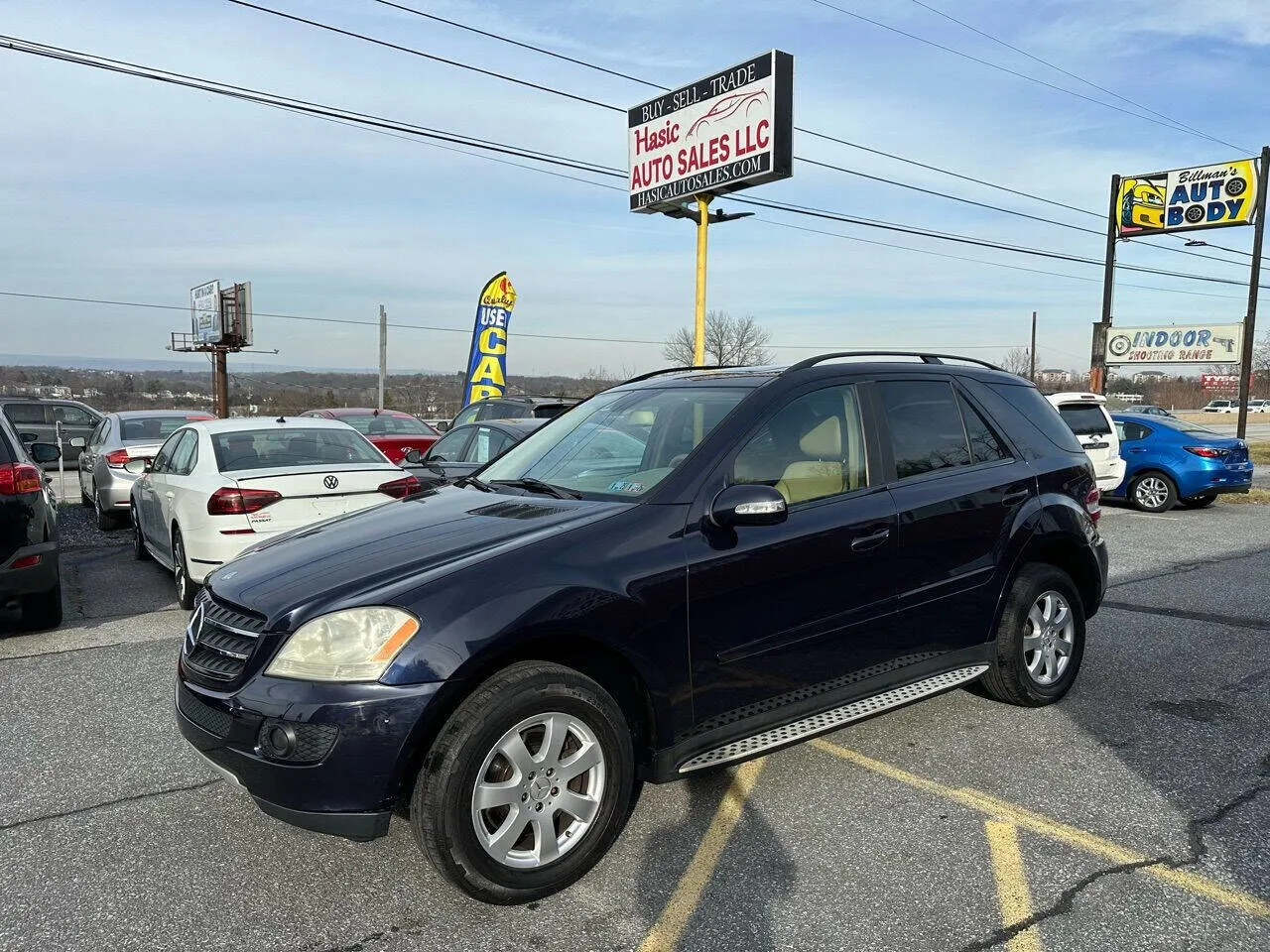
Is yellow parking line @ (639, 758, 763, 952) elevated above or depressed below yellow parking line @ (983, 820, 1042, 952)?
below

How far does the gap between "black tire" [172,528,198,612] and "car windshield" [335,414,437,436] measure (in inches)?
343

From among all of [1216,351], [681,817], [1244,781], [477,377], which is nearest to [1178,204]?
[1216,351]

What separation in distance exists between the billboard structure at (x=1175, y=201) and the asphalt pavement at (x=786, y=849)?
896 inches

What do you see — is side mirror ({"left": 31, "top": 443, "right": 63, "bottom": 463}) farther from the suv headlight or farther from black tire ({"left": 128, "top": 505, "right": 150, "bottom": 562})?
the suv headlight

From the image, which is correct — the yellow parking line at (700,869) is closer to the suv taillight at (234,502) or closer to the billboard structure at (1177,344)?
the suv taillight at (234,502)

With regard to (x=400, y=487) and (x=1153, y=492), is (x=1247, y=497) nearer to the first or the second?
(x=1153, y=492)

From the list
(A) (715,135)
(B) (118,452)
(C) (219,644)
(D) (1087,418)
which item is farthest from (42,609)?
(D) (1087,418)

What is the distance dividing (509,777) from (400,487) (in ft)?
14.6

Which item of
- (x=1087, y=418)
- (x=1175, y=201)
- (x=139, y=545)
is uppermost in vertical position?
(x=1175, y=201)

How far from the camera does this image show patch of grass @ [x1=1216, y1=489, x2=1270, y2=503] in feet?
52.2

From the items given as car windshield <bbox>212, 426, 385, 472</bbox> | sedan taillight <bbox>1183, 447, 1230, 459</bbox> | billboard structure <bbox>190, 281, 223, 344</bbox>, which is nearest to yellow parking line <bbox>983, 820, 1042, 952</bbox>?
car windshield <bbox>212, 426, 385, 472</bbox>

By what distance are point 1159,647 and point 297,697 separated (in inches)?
217

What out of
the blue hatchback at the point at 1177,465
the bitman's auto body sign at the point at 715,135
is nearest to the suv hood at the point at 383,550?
the bitman's auto body sign at the point at 715,135

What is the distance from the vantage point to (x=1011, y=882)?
306 cm
